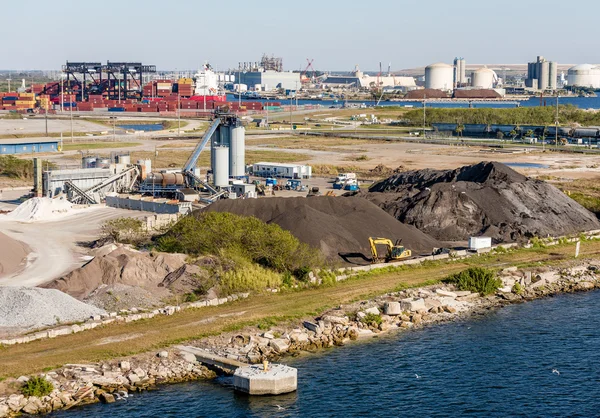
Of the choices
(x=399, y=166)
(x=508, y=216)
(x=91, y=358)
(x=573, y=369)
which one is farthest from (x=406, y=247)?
(x=399, y=166)

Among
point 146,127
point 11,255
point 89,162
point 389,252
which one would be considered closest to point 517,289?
point 389,252

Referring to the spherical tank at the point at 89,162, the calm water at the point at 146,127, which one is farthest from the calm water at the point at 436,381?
the calm water at the point at 146,127

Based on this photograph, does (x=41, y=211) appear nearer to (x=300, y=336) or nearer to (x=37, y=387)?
(x=300, y=336)

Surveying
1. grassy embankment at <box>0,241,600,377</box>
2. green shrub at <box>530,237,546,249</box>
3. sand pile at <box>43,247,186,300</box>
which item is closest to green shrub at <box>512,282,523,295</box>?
grassy embankment at <box>0,241,600,377</box>

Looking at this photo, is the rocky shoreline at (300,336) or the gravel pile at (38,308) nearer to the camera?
the rocky shoreline at (300,336)

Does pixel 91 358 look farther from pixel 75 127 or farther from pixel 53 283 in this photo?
pixel 75 127

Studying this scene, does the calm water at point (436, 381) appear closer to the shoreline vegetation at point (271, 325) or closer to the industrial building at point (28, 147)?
the shoreline vegetation at point (271, 325)

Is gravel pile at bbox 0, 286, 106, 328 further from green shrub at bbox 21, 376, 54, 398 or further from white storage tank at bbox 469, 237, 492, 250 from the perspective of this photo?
white storage tank at bbox 469, 237, 492, 250
